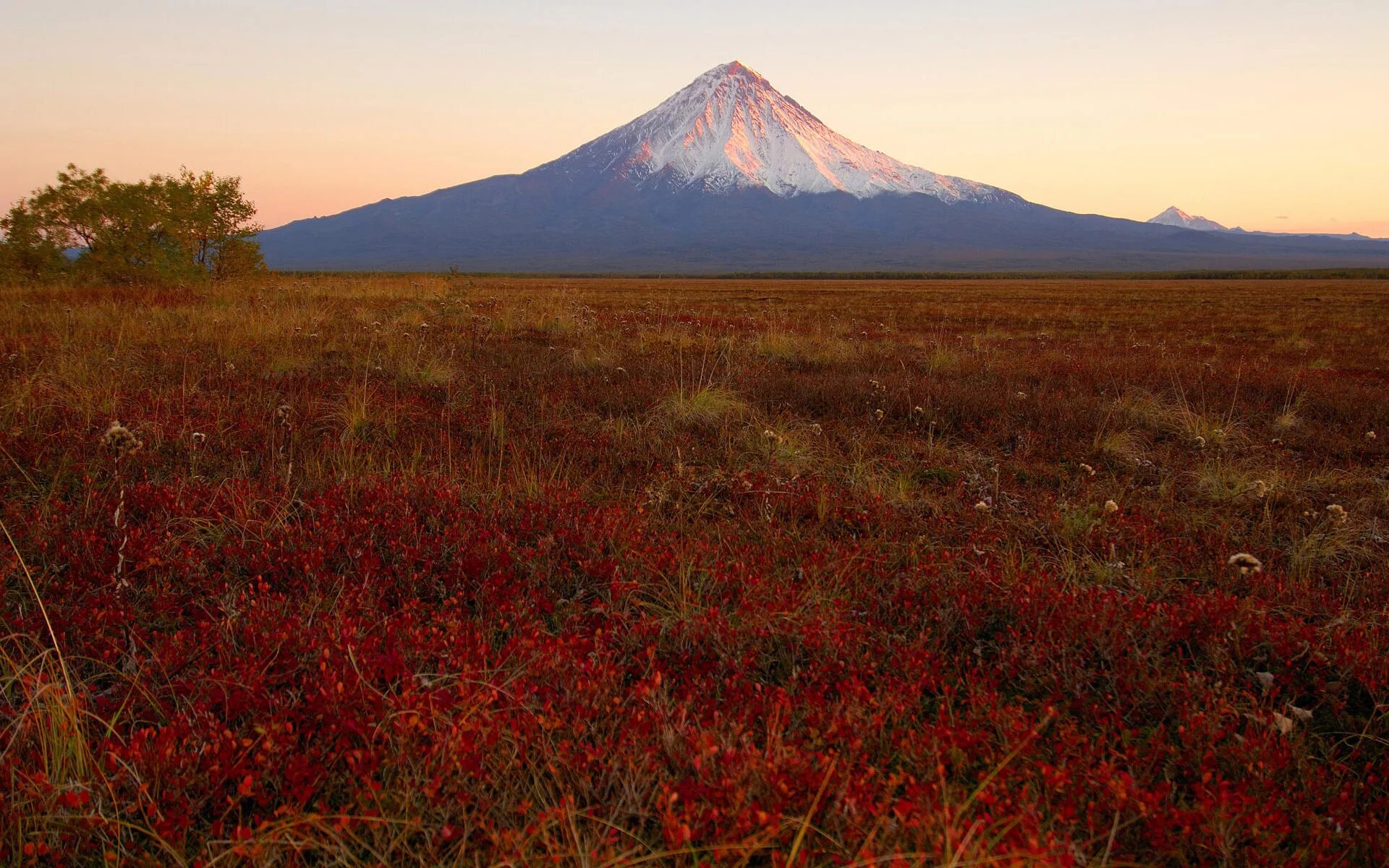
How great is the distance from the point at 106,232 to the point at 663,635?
24274 millimetres

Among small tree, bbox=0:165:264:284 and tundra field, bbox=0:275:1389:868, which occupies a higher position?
small tree, bbox=0:165:264:284

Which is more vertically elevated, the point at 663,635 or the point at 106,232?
the point at 106,232

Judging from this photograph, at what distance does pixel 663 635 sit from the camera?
2.53m

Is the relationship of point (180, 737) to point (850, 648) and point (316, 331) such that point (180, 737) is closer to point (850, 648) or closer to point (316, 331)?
point (850, 648)

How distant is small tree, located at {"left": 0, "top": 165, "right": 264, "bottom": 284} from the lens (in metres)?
18.6

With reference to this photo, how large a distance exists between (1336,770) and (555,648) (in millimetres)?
2429

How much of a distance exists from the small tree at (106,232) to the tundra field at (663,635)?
16236mm

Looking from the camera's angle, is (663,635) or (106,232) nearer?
→ (663,635)

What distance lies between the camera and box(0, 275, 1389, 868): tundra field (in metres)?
1.62

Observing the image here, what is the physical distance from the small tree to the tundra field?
16.2 m

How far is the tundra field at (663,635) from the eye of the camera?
162cm

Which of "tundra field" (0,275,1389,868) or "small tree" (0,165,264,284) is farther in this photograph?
"small tree" (0,165,264,284)

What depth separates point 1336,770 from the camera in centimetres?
194

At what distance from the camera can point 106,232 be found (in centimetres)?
1873
